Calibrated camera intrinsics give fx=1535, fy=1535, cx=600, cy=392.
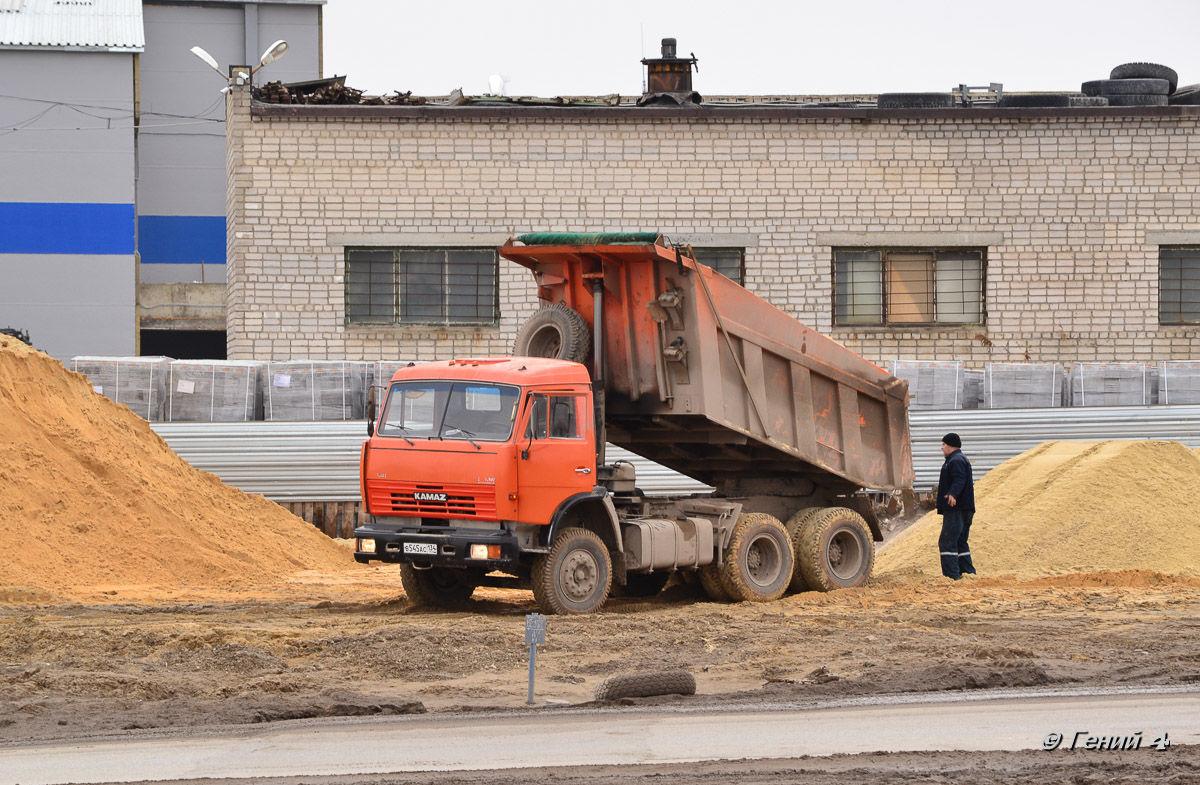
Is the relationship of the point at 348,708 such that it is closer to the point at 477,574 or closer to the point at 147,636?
the point at 147,636

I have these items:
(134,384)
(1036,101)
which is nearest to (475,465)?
(134,384)

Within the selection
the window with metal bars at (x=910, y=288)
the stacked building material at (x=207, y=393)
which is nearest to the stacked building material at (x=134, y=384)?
the stacked building material at (x=207, y=393)

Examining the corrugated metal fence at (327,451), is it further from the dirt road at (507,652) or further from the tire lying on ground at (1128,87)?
the tire lying on ground at (1128,87)

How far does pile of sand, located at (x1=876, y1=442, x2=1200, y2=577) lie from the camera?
17.8 meters

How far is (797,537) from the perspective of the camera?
16.5 meters

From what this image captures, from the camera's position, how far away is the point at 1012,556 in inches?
707

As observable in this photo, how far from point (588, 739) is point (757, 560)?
7.62m

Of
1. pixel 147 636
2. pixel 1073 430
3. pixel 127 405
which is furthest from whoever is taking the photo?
pixel 1073 430

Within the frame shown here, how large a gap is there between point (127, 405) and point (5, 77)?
23731 millimetres

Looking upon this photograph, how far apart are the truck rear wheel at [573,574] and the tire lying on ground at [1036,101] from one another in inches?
638

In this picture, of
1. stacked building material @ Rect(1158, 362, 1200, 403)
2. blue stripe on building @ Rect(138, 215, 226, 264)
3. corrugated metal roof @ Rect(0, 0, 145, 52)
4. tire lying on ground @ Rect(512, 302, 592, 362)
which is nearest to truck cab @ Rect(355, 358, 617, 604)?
tire lying on ground @ Rect(512, 302, 592, 362)

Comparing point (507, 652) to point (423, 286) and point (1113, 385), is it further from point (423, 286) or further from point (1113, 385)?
point (423, 286)

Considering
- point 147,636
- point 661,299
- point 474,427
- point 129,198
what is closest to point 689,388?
point 661,299

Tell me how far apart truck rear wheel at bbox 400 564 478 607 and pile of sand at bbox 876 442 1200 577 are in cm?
584
